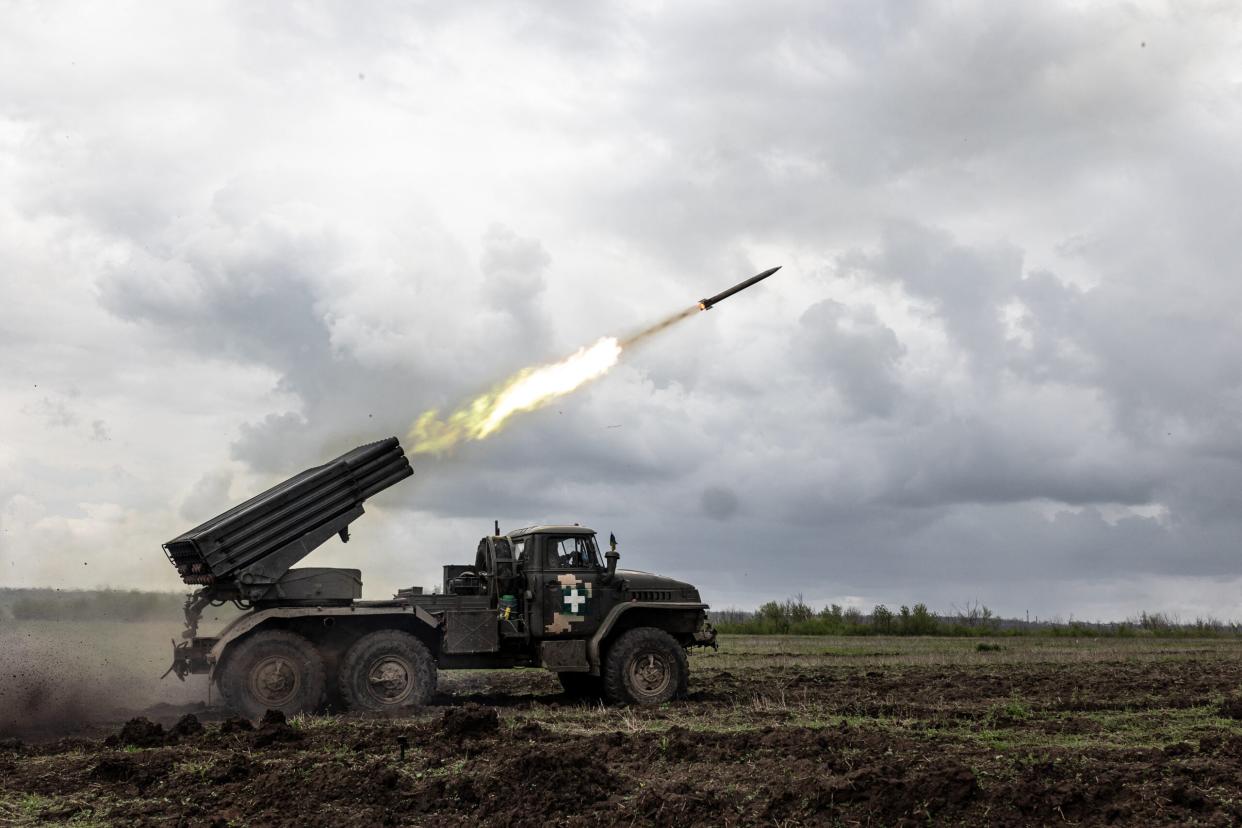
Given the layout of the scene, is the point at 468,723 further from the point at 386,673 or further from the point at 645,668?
the point at 645,668

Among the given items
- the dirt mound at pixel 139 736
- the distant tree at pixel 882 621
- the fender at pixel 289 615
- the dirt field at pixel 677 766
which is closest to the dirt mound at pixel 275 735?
the dirt field at pixel 677 766

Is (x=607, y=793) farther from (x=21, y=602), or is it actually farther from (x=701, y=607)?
(x=21, y=602)

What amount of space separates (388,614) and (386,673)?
93 cm

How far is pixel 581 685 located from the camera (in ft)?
67.8

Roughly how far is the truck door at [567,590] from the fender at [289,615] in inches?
74.8

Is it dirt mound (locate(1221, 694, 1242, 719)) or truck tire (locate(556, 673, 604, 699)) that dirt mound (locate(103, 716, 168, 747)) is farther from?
dirt mound (locate(1221, 694, 1242, 719))

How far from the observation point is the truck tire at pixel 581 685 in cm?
2041

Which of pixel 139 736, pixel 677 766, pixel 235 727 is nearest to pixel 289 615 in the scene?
pixel 235 727

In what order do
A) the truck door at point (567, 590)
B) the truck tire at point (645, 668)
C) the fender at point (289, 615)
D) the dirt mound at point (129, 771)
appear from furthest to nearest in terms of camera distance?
1. the truck door at point (567, 590)
2. the truck tire at point (645, 668)
3. the fender at point (289, 615)
4. the dirt mound at point (129, 771)

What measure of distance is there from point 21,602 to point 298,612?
38437 millimetres

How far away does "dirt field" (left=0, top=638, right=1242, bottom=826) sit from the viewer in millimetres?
10648

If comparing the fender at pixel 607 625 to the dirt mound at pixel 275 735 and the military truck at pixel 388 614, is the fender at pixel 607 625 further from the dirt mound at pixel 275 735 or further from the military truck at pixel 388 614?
the dirt mound at pixel 275 735

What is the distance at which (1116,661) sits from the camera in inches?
1161

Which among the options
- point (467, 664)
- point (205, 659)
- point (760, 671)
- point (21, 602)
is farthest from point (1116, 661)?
point (21, 602)
